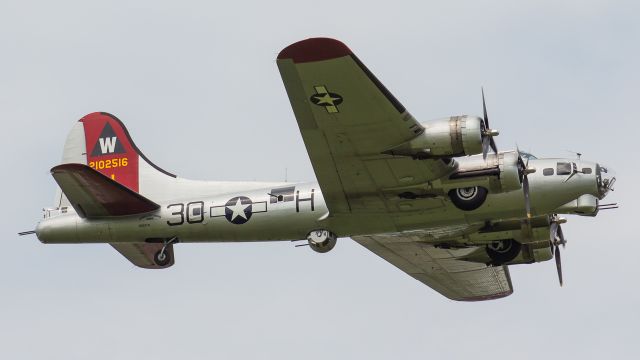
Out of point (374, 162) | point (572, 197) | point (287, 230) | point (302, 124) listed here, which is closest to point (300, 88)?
point (302, 124)

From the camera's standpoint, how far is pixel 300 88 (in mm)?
26000

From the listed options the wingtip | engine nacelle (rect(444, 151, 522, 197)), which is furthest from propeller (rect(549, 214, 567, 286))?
the wingtip

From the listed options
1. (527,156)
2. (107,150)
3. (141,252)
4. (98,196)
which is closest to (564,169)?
(527,156)

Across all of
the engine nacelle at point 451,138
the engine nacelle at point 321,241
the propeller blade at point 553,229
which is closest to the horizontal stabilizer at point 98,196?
the engine nacelle at point 321,241

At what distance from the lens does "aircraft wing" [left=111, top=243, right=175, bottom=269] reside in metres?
32.3

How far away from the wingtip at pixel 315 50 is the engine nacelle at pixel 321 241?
20.0ft

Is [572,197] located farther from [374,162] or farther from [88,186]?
[88,186]

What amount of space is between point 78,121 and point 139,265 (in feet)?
15.9

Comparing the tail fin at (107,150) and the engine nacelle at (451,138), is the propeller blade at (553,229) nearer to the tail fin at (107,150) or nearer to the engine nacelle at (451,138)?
the engine nacelle at (451,138)

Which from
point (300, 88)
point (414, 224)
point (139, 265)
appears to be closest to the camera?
point (300, 88)

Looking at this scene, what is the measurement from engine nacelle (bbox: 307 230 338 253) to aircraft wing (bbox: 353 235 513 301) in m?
2.55

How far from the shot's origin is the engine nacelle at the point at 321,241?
1176 inches

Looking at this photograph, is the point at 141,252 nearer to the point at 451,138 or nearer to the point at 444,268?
the point at 444,268

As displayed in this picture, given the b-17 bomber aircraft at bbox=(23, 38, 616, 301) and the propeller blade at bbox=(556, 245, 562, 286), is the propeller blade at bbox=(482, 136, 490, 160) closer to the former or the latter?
the b-17 bomber aircraft at bbox=(23, 38, 616, 301)
